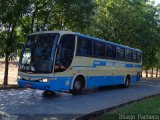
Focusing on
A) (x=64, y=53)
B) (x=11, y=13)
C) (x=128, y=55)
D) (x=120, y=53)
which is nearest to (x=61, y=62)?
(x=64, y=53)

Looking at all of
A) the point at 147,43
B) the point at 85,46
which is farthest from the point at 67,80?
the point at 147,43

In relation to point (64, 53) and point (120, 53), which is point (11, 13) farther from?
point (120, 53)

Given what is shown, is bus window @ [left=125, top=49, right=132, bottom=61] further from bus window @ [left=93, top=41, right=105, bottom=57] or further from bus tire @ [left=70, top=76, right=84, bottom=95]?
bus tire @ [left=70, top=76, right=84, bottom=95]

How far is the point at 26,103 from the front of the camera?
14062 mm

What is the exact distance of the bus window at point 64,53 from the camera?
1664cm

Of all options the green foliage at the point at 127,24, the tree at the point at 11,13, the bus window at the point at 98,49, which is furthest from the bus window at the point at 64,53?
the green foliage at the point at 127,24

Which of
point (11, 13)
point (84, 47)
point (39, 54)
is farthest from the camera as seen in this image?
point (11, 13)

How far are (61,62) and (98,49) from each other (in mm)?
4167

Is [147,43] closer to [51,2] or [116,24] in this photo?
[116,24]

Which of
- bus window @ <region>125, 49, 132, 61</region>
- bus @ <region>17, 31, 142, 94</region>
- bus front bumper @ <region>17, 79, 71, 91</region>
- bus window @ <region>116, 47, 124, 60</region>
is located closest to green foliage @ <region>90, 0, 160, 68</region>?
bus window @ <region>125, 49, 132, 61</region>

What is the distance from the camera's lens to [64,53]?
56.0 feet

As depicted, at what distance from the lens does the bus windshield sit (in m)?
16.4

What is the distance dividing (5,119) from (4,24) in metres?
12.8

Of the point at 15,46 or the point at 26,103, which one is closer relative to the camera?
the point at 26,103
